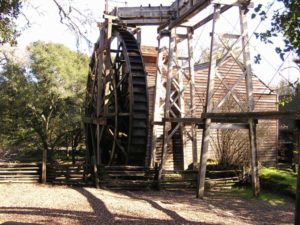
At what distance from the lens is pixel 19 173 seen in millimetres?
11688

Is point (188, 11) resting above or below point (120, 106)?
above

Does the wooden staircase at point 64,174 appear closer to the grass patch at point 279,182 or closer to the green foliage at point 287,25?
the grass patch at point 279,182

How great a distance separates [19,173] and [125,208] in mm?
4771

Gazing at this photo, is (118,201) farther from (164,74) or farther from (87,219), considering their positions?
(164,74)

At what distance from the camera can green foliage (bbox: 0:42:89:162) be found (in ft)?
76.5

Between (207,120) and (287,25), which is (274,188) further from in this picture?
(287,25)

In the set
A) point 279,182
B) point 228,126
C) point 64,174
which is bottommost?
point 279,182

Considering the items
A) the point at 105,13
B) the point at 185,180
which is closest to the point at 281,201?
the point at 185,180

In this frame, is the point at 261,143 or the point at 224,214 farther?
the point at 261,143

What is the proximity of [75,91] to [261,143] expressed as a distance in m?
12.2

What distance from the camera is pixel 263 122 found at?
16531 mm

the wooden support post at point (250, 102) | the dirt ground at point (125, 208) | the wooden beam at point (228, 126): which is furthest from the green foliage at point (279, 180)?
the wooden beam at point (228, 126)

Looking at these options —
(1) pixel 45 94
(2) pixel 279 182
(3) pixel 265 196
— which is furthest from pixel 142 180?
(1) pixel 45 94

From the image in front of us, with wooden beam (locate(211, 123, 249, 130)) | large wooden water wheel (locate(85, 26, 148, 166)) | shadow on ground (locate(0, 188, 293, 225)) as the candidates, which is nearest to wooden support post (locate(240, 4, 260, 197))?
wooden beam (locate(211, 123, 249, 130))
